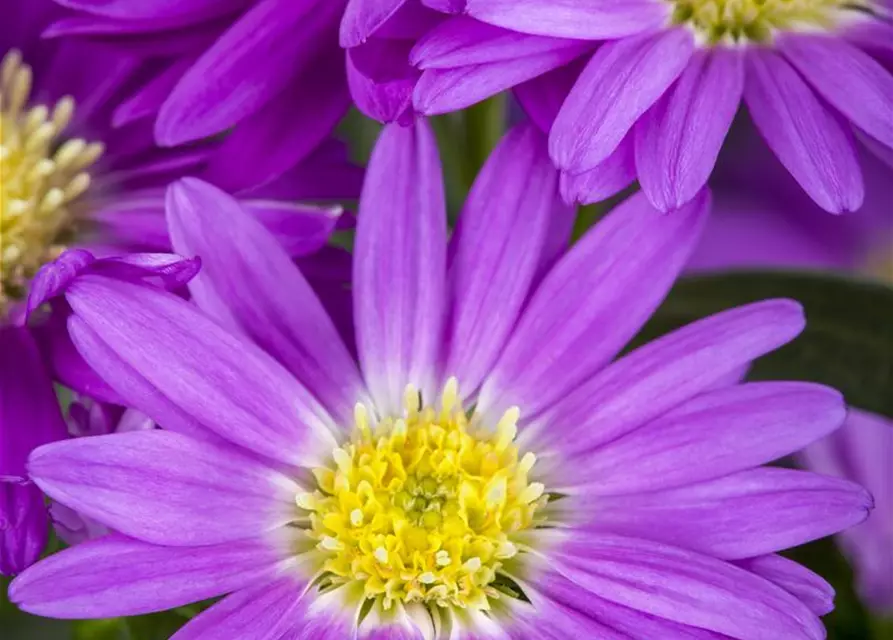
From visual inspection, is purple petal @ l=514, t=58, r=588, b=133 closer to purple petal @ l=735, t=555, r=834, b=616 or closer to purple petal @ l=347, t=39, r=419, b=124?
purple petal @ l=347, t=39, r=419, b=124

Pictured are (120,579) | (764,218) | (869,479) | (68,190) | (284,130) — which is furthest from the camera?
A: (764,218)

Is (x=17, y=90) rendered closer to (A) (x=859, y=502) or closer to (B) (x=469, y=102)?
(B) (x=469, y=102)

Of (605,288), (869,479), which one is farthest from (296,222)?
(869,479)

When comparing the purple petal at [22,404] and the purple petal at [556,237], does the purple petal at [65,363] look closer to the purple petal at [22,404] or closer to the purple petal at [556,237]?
the purple petal at [22,404]

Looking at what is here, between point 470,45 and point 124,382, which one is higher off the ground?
point 470,45

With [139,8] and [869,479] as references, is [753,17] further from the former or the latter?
[869,479]

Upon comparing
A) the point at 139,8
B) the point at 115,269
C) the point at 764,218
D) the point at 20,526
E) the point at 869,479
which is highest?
the point at 764,218

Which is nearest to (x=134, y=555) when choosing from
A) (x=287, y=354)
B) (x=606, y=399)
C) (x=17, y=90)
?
(x=287, y=354)
